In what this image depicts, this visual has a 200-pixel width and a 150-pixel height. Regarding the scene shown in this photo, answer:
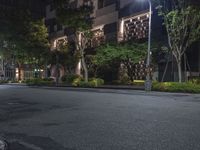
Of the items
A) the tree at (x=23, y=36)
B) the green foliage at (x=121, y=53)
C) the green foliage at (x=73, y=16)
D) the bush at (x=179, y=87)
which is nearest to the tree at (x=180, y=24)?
the bush at (x=179, y=87)

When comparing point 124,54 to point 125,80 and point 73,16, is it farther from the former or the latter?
point 73,16

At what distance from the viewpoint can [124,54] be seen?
42.9 metres

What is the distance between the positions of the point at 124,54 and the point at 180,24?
11.2 meters

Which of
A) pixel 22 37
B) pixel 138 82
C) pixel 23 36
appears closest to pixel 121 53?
pixel 138 82

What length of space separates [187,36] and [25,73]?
5475 centimetres

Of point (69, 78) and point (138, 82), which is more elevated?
point (69, 78)

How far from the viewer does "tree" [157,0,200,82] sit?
32375mm

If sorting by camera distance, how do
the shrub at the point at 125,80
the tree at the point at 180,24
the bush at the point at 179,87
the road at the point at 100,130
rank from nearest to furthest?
the road at the point at 100,130 < the bush at the point at 179,87 < the tree at the point at 180,24 < the shrub at the point at 125,80

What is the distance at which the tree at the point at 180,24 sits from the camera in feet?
106

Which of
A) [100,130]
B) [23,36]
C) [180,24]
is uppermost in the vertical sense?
[23,36]

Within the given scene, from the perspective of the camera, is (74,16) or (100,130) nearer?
(100,130)

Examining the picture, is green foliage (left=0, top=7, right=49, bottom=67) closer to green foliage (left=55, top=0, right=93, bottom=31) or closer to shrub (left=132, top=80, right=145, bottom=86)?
green foliage (left=55, top=0, right=93, bottom=31)

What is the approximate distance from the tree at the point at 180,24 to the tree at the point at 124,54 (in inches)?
309

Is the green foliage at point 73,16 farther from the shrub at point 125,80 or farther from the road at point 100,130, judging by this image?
the road at point 100,130
